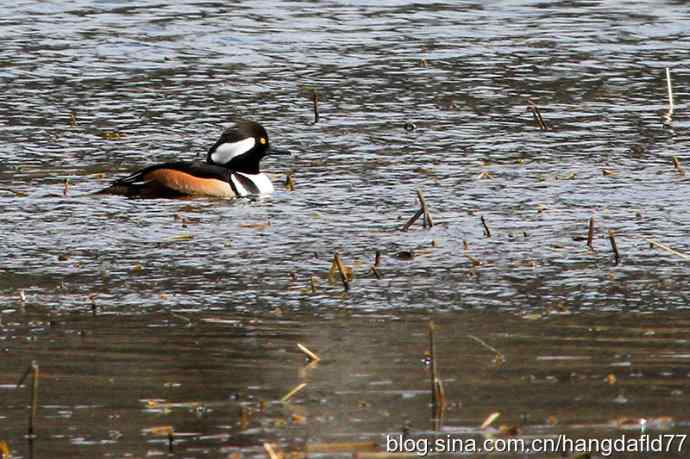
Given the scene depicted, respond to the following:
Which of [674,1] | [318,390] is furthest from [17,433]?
[674,1]

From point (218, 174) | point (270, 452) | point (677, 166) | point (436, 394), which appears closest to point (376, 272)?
point (436, 394)

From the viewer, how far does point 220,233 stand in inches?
484

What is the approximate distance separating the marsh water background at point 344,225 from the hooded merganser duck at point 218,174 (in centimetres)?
21

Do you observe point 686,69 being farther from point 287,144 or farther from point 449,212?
point 449,212

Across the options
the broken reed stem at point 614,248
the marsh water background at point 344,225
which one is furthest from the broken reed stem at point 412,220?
the broken reed stem at point 614,248

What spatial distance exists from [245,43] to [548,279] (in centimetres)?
1037

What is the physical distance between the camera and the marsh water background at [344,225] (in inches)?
315

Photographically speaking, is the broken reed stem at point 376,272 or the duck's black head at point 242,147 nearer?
the broken reed stem at point 376,272

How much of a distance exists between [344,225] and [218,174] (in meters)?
2.01

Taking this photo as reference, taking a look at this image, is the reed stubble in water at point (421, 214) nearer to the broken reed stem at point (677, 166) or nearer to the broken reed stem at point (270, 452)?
the broken reed stem at point (677, 166)

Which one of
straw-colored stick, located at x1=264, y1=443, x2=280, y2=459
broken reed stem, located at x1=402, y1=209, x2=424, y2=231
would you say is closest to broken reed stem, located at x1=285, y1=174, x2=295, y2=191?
broken reed stem, located at x1=402, y1=209, x2=424, y2=231

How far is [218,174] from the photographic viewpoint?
1405cm

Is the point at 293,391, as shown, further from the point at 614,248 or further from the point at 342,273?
the point at 614,248

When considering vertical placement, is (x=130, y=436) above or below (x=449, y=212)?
above
